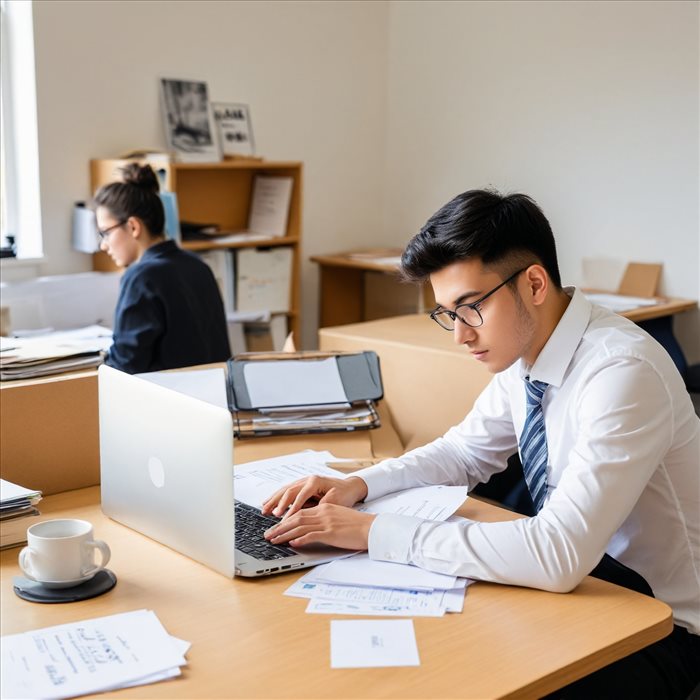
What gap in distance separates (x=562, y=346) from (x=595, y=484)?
0.28 metres

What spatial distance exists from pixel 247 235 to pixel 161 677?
353 centimetres

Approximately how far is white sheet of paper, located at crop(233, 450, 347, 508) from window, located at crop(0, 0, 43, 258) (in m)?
2.45

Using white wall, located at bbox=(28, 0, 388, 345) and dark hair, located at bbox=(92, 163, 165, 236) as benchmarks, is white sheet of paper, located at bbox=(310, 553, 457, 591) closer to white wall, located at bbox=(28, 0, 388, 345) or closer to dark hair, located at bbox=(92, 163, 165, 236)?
dark hair, located at bbox=(92, 163, 165, 236)

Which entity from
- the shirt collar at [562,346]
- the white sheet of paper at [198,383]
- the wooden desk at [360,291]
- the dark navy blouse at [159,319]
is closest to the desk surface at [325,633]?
the shirt collar at [562,346]

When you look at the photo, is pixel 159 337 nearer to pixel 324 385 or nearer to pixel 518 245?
pixel 324 385

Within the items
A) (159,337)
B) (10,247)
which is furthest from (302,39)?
(159,337)

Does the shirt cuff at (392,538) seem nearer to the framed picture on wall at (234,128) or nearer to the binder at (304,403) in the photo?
the binder at (304,403)

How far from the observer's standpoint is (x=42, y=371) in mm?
1977

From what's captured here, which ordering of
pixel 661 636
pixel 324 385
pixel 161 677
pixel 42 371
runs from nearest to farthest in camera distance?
pixel 161 677
pixel 661 636
pixel 42 371
pixel 324 385

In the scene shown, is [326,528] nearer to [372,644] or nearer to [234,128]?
[372,644]

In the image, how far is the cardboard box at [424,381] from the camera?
8.48 ft

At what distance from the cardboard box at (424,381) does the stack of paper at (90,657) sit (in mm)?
1285

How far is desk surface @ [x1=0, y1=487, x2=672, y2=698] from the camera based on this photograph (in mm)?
1125

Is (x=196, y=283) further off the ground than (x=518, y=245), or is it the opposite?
(x=518, y=245)
